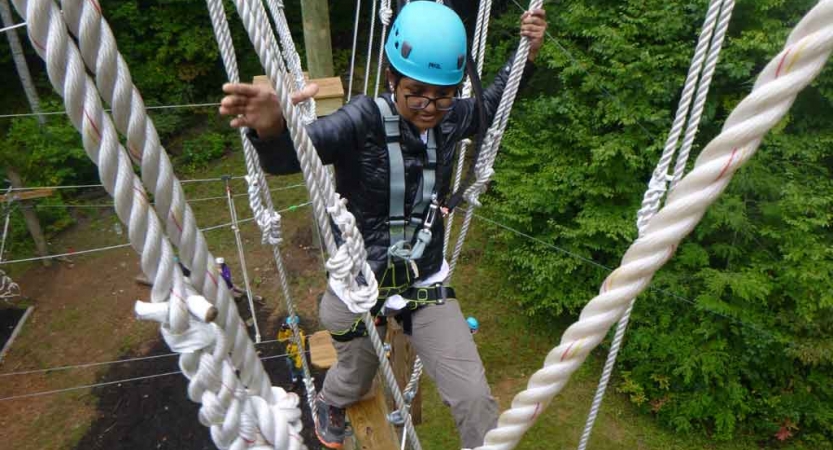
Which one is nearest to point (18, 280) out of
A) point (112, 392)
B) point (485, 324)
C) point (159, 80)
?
point (112, 392)

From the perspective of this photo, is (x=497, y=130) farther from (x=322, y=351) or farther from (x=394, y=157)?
(x=322, y=351)

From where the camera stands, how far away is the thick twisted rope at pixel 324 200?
821 mm

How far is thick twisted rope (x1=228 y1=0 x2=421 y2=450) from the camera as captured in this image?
82 centimetres

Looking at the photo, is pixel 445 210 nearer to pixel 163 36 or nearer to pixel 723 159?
pixel 723 159

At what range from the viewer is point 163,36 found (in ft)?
20.9

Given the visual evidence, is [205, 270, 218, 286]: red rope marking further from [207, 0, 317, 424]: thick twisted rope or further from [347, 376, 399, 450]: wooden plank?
[347, 376, 399, 450]: wooden plank

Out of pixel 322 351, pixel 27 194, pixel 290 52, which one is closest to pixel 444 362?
pixel 322 351

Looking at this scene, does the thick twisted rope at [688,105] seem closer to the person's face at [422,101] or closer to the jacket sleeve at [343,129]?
the person's face at [422,101]

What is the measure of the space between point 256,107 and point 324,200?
0.20 meters

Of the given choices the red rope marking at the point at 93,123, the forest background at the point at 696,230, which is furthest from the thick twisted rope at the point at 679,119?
the forest background at the point at 696,230

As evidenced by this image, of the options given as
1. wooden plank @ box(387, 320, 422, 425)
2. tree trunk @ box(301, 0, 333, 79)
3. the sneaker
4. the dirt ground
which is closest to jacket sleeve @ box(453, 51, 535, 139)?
wooden plank @ box(387, 320, 422, 425)

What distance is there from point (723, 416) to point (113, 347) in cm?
403

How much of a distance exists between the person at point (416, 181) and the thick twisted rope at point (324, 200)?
0.34 metres

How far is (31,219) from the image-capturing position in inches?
172
